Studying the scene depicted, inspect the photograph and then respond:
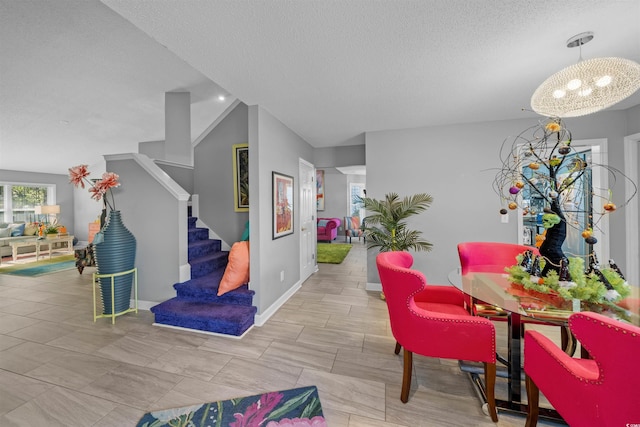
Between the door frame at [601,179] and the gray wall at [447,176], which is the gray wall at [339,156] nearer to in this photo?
the gray wall at [447,176]

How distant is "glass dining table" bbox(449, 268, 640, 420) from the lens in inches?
50.4

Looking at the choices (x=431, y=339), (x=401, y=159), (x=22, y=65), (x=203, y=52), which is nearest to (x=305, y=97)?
(x=203, y=52)

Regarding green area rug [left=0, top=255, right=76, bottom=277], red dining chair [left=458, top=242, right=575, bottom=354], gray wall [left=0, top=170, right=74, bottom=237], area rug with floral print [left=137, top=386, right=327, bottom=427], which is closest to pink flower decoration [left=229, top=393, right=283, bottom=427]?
area rug with floral print [left=137, top=386, right=327, bottom=427]

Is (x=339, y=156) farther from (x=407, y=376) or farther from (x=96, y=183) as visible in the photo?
(x=407, y=376)

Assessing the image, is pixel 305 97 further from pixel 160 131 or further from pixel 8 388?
pixel 160 131

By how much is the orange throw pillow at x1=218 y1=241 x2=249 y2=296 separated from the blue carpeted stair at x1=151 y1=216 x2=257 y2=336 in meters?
0.08

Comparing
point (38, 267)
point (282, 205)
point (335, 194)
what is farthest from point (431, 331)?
point (335, 194)

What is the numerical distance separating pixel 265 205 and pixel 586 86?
9.13 ft

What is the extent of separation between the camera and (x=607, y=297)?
130cm

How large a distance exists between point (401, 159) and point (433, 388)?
2928mm

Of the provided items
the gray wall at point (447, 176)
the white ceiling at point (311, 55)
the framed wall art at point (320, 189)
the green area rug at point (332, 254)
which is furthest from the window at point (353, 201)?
the gray wall at point (447, 176)

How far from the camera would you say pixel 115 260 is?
2773 mm

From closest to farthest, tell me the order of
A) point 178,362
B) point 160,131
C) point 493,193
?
point 178,362
point 493,193
point 160,131

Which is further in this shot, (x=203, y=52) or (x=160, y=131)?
(x=160, y=131)
